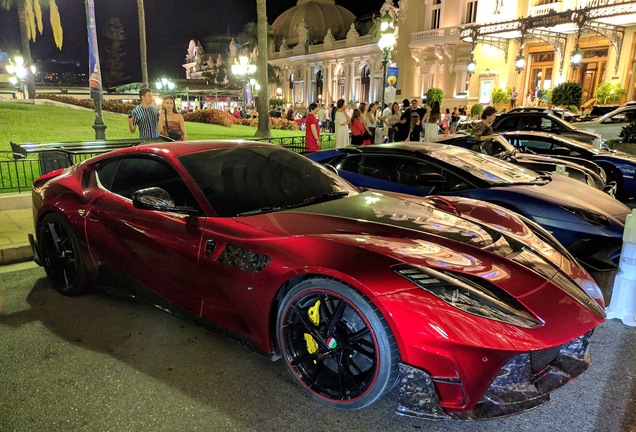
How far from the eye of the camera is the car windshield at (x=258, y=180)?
3.23 meters

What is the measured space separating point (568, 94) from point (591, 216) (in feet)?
74.8

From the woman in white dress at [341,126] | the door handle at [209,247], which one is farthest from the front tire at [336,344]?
the woman in white dress at [341,126]

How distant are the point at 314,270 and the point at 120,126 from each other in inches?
846

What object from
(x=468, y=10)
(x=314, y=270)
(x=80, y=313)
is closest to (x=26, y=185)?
(x=80, y=313)

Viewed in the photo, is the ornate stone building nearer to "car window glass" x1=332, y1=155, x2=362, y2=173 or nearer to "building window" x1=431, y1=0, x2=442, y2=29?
"building window" x1=431, y1=0, x2=442, y2=29

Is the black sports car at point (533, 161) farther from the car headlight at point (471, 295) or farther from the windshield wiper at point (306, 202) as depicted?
the car headlight at point (471, 295)

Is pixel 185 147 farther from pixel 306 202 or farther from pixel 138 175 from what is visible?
pixel 306 202

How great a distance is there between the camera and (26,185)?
28.8 feet

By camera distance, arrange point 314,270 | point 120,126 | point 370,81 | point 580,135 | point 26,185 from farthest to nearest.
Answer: point 370,81
point 120,126
point 580,135
point 26,185
point 314,270

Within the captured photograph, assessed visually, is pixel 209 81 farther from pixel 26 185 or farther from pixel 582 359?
pixel 582 359

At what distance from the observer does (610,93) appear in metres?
25.2

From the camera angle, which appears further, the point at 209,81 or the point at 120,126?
the point at 209,81

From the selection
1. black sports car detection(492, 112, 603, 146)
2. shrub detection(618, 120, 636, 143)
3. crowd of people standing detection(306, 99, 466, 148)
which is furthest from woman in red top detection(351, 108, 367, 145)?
shrub detection(618, 120, 636, 143)

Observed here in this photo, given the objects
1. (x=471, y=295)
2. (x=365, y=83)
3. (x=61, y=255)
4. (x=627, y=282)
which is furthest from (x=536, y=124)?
(x=365, y=83)
